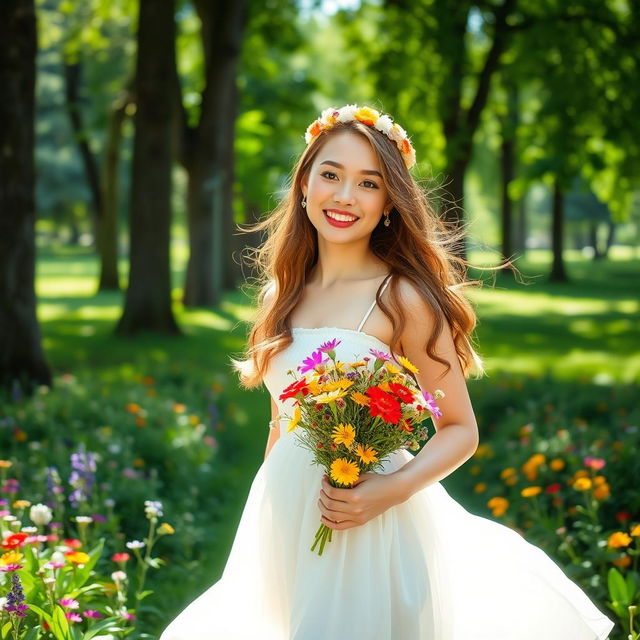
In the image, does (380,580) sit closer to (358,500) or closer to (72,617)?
(358,500)

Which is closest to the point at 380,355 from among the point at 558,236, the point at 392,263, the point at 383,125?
the point at 392,263

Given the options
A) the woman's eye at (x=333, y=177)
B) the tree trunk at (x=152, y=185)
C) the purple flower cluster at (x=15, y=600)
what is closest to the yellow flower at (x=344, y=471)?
the woman's eye at (x=333, y=177)

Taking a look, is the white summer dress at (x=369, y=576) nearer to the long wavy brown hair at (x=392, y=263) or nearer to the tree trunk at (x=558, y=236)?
the long wavy brown hair at (x=392, y=263)

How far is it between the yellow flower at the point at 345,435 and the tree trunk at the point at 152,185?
11822 millimetres

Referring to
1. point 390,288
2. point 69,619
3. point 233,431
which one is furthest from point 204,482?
point 390,288

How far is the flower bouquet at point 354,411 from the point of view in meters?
2.54

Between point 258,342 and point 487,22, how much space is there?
1765 centimetres

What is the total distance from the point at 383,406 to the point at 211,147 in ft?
51.8

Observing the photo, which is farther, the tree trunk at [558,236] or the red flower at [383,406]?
the tree trunk at [558,236]

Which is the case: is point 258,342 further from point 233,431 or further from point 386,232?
point 233,431

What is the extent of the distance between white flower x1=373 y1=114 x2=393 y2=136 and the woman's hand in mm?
1118

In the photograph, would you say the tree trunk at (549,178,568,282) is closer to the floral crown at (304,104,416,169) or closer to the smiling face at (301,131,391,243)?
the floral crown at (304,104,416,169)

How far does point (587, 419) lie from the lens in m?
8.24

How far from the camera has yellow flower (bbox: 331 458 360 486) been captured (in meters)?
2.58
